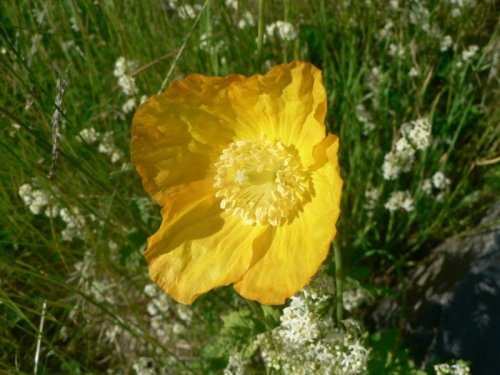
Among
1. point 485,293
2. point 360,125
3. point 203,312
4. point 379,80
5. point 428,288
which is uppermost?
point 379,80

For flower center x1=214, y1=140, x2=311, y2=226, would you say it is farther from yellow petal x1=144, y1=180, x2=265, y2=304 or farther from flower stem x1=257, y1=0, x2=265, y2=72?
flower stem x1=257, y1=0, x2=265, y2=72

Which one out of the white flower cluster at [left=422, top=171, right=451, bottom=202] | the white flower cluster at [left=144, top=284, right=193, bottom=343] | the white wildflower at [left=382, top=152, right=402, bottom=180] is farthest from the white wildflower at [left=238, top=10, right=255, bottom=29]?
the white flower cluster at [left=144, top=284, right=193, bottom=343]

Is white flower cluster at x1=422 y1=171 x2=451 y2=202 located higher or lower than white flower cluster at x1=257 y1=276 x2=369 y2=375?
lower

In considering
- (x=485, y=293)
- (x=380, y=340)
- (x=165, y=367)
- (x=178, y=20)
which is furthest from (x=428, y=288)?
(x=178, y=20)

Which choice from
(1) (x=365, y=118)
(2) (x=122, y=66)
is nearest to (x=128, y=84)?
(2) (x=122, y=66)

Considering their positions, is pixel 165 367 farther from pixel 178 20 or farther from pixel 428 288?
pixel 178 20

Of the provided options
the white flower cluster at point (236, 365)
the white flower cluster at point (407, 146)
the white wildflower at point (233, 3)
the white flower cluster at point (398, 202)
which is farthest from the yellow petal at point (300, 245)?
the white wildflower at point (233, 3)

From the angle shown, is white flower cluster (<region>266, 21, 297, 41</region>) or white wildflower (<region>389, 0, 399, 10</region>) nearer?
white flower cluster (<region>266, 21, 297, 41</region>)

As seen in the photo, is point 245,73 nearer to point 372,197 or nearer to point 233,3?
point 233,3
